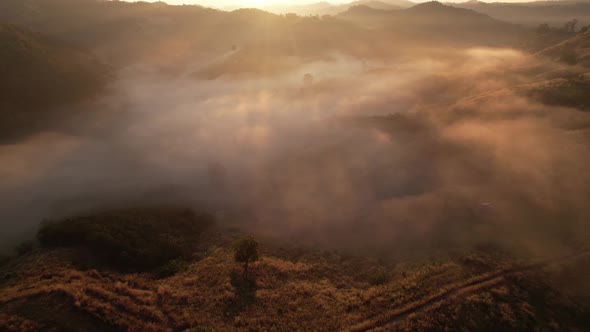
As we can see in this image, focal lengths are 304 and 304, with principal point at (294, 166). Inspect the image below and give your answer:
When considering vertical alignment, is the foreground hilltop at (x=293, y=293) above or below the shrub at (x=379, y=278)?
above

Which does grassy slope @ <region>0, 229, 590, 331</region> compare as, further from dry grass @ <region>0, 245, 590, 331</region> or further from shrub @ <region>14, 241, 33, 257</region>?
shrub @ <region>14, 241, 33, 257</region>

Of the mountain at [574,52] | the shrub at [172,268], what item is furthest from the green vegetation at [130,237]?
the mountain at [574,52]

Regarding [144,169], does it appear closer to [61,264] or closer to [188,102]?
[61,264]

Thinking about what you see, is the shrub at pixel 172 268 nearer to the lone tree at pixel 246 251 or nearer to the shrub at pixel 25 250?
the lone tree at pixel 246 251

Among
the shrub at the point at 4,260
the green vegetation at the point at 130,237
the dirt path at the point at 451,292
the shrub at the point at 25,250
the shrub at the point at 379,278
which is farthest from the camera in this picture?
the shrub at the point at 25,250

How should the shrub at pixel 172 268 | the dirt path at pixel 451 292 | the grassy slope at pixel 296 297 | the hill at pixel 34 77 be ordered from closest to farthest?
the grassy slope at pixel 296 297 < the dirt path at pixel 451 292 < the shrub at pixel 172 268 < the hill at pixel 34 77

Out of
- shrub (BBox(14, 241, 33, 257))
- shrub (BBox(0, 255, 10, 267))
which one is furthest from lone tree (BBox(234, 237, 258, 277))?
shrub (BBox(0, 255, 10, 267))
